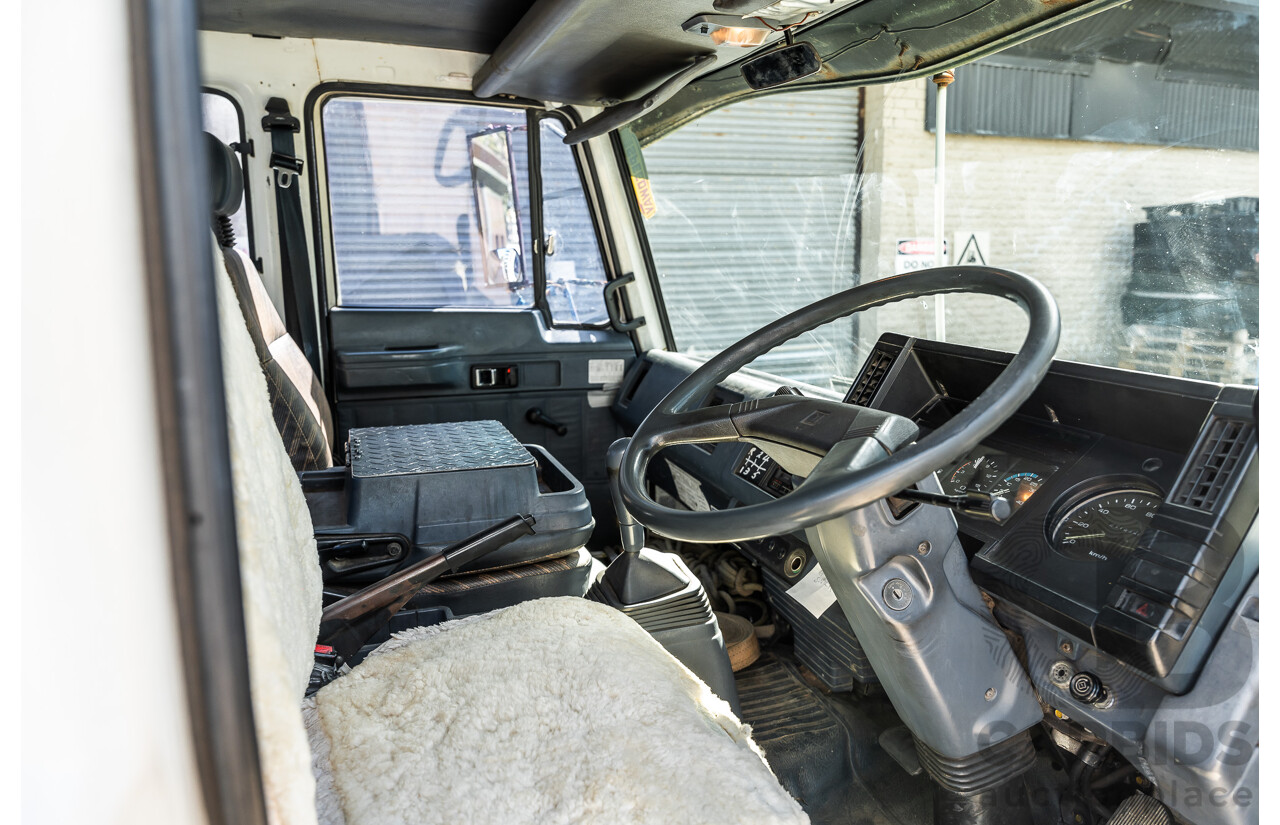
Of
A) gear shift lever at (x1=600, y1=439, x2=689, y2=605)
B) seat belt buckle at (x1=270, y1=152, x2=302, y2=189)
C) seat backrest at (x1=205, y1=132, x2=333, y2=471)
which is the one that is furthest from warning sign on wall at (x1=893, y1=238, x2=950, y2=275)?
seat belt buckle at (x1=270, y1=152, x2=302, y2=189)

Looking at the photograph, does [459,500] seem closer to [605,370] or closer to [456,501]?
[456,501]

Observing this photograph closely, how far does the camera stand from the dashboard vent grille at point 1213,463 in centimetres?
93

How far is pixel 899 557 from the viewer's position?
106 cm

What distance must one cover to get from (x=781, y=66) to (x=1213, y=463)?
1505 mm

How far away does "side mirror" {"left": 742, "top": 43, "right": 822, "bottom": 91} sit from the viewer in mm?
2010

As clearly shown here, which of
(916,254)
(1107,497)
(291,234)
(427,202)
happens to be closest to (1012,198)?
(916,254)

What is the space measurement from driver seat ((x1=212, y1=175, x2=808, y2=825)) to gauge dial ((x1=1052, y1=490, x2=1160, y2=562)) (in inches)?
20.4

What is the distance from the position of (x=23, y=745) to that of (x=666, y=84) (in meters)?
2.21

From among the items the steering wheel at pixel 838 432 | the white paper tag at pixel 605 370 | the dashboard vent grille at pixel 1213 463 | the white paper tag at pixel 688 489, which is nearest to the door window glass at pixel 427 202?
the white paper tag at pixel 605 370

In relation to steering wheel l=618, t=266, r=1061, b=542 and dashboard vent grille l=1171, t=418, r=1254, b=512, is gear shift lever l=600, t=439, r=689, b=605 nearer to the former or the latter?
steering wheel l=618, t=266, r=1061, b=542

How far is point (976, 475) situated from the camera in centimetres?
131

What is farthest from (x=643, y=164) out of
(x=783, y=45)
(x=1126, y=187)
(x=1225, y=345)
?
(x=1225, y=345)

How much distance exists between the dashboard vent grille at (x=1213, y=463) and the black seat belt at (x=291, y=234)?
2415 millimetres
